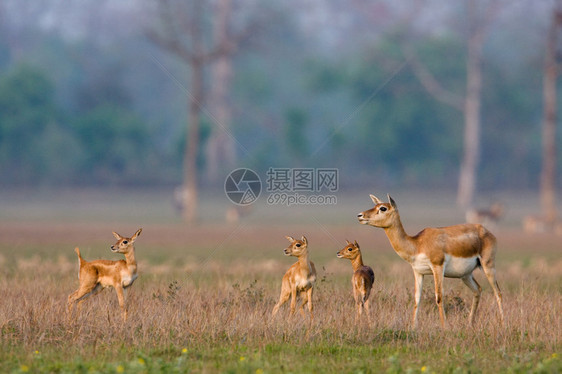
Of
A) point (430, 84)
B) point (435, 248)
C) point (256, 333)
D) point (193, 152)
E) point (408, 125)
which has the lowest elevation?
point (256, 333)

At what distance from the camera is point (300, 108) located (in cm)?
7519

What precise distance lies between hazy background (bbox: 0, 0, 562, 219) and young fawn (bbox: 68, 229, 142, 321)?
4349 centimetres

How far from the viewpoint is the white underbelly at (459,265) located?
13000 mm

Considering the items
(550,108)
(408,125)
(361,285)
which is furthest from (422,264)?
(408,125)

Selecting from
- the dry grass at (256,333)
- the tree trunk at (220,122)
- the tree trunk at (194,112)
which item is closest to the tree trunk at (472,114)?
the tree trunk at (220,122)

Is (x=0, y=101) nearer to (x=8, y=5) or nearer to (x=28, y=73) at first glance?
(x=28, y=73)

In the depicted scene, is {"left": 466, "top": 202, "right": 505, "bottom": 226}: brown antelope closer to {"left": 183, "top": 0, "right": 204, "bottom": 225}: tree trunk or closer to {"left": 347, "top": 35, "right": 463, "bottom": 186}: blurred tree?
{"left": 183, "top": 0, "right": 204, "bottom": 225}: tree trunk

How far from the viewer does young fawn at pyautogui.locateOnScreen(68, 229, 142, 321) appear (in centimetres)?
1293

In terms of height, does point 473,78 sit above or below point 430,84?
below

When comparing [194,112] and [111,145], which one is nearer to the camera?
[194,112]

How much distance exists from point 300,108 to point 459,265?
62658 millimetres

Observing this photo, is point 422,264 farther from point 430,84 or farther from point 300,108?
point 300,108

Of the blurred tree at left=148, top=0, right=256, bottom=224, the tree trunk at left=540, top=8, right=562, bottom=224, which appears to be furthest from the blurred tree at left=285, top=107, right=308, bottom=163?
the tree trunk at left=540, top=8, right=562, bottom=224

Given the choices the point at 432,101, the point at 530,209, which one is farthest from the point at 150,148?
the point at 530,209
